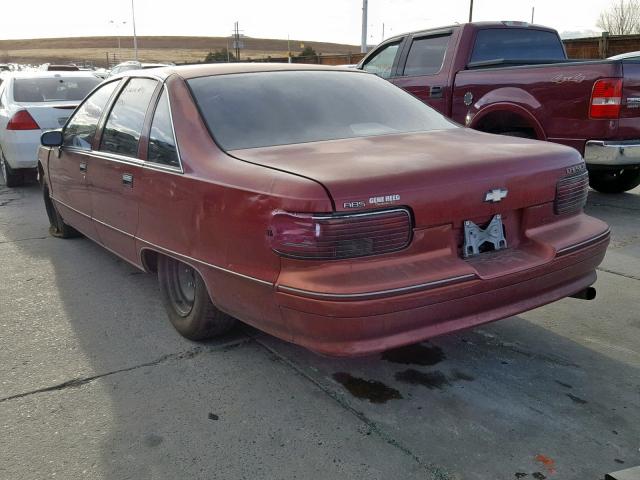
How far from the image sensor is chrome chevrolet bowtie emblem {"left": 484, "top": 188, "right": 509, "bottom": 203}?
8.77ft

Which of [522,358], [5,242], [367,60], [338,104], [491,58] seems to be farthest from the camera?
[367,60]

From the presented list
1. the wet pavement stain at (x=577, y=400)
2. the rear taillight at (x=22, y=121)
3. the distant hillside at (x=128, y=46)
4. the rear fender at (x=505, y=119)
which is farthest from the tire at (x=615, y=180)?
the distant hillside at (x=128, y=46)

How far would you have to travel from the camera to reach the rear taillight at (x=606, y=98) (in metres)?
5.54

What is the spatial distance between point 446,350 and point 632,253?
2597 mm

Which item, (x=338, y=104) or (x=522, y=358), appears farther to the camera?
(x=338, y=104)

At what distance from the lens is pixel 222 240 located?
2.79 metres

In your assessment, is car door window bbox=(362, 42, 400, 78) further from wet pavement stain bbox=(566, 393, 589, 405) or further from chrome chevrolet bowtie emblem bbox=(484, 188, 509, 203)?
wet pavement stain bbox=(566, 393, 589, 405)

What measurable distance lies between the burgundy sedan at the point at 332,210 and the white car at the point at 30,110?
489 centimetres

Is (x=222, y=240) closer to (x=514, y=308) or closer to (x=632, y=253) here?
(x=514, y=308)

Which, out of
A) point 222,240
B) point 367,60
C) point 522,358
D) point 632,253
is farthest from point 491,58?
point 222,240

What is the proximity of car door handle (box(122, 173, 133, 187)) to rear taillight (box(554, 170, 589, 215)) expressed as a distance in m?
2.35

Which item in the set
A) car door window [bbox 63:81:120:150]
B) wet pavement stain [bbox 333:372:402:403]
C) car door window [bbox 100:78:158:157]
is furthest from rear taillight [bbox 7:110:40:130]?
wet pavement stain [bbox 333:372:402:403]

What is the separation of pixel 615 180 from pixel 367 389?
571cm

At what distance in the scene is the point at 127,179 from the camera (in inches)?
143
